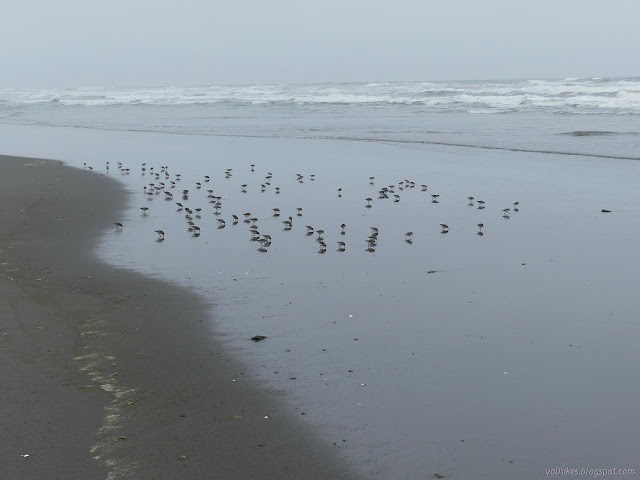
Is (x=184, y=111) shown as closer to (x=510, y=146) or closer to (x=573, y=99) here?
(x=573, y=99)

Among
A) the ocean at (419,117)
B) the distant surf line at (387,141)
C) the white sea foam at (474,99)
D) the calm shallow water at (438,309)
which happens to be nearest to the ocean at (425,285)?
the calm shallow water at (438,309)

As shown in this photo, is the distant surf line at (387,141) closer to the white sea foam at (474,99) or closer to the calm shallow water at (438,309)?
the calm shallow water at (438,309)

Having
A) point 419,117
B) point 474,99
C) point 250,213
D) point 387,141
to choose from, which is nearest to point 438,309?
point 250,213

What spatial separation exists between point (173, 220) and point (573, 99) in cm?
4464

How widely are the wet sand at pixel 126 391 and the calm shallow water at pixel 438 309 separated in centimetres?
38

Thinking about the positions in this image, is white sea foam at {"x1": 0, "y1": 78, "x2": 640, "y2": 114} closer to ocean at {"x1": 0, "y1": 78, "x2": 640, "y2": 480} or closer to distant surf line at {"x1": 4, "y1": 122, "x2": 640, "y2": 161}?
distant surf line at {"x1": 4, "y1": 122, "x2": 640, "y2": 161}

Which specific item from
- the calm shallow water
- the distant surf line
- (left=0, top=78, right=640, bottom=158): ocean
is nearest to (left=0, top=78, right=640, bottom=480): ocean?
the calm shallow water

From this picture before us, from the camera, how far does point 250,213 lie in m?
15.9

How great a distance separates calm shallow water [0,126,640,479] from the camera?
6211 millimetres

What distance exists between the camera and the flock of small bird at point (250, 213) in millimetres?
13242

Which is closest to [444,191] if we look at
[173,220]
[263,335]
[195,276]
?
[173,220]

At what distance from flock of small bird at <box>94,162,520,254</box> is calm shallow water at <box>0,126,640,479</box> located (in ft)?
0.59

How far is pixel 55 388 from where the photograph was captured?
6871mm

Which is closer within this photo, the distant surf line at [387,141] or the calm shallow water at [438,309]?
the calm shallow water at [438,309]
